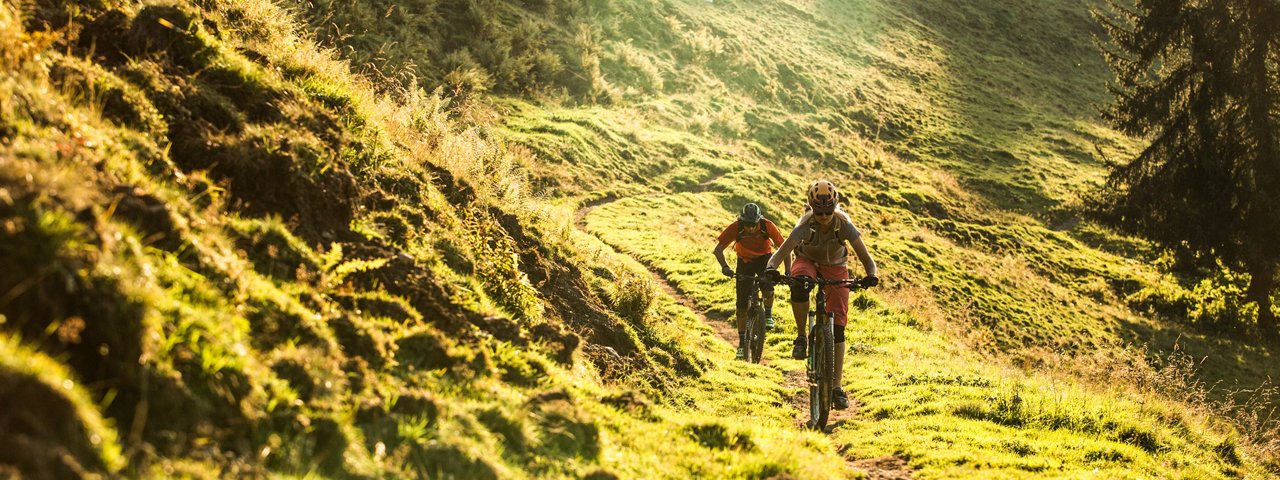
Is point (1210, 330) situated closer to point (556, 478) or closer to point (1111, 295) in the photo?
point (1111, 295)

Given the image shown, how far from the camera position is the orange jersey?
1224 centimetres

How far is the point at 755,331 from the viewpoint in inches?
489

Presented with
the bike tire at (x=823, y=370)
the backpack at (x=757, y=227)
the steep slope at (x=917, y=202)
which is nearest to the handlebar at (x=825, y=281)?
the bike tire at (x=823, y=370)

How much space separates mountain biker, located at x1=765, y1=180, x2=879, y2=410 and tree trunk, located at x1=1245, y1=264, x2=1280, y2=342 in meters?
22.0

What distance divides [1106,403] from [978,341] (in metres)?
8.73

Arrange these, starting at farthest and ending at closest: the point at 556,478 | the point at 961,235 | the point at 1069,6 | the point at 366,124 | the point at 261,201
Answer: the point at 1069,6 → the point at 961,235 → the point at 366,124 → the point at 261,201 → the point at 556,478

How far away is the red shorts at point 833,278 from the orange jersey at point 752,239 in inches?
94.8

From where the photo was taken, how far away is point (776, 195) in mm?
28703

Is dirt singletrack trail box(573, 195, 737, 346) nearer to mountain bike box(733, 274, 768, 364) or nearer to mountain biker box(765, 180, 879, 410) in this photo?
mountain bike box(733, 274, 768, 364)

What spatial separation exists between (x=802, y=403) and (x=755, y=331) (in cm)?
146

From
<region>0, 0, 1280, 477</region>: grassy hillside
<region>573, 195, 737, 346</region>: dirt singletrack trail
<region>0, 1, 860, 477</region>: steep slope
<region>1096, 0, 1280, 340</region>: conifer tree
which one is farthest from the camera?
<region>1096, 0, 1280, 340</region>: conifer tree

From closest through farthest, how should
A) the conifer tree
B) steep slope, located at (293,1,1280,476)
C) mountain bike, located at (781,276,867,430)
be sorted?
1. mountain bike, located at (781,276,867,430)
2. steep slope, located at (293,1,1280,476)
3. the conifer tree

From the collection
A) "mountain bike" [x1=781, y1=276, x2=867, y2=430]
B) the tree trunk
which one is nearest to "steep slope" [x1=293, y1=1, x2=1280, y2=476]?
the tree trunk

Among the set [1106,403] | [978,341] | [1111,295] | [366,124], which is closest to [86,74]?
[366,124]
